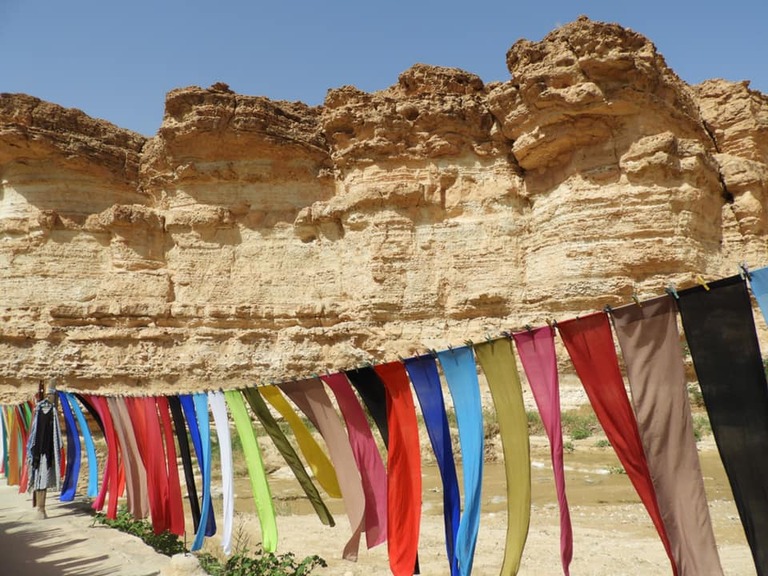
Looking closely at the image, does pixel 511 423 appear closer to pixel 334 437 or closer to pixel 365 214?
pixel 334 437

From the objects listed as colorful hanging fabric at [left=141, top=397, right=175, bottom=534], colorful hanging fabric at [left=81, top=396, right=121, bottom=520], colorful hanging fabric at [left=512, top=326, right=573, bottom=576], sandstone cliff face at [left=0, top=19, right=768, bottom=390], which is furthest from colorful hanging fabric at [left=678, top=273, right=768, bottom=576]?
sandstone cliff face at [left=0, top=19, right=768, bottom=390]

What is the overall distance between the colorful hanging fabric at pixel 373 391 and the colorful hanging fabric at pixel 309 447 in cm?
84

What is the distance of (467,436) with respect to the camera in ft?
12.1

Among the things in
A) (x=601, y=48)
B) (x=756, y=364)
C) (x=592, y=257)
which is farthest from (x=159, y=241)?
(x=756, y=364)

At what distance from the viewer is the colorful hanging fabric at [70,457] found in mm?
8484

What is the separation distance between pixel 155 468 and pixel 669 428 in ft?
17.3

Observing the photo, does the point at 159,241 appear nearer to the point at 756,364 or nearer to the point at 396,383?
the point at 396,383

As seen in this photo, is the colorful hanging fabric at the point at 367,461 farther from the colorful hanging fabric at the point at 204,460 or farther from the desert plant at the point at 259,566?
the colorful hanging fabric at the point at 204,460

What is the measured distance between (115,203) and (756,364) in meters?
22.5

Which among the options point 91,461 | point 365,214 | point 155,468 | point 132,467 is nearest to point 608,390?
point 155,468

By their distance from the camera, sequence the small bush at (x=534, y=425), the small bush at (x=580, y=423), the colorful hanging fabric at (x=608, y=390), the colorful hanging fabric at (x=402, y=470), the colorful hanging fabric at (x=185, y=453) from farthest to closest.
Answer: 1. the small bush at (x=534, y=425)
2. the small bush at (x=580, y=423)
3. the colorful hanging fabric at (x=185, y=453)
4. the colorful hanging fabric at (x=402, y=470)
5. the colorful hanging fabric at (x=608, y=390)

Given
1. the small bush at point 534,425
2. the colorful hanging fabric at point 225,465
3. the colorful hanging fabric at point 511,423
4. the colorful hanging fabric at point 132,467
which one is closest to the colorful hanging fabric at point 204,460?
the colorful hanging fabric at point 225,465

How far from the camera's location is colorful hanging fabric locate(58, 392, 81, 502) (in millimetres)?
8484

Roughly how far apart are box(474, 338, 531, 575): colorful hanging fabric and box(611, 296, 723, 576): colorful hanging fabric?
0.75 metres
